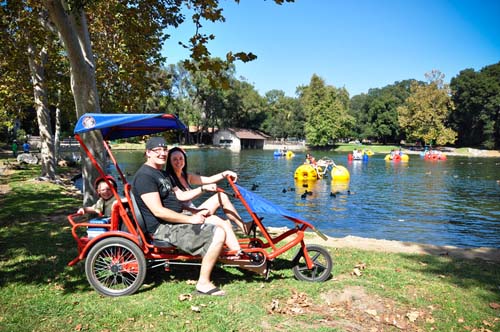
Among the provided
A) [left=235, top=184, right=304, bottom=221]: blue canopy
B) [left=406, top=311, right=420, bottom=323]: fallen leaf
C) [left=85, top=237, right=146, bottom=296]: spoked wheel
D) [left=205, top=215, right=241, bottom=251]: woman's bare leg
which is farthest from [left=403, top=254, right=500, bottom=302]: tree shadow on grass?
[left=85, top=237, right=146, bottom=296]: spoked wheel

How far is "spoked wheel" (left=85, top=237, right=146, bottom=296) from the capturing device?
5.23m

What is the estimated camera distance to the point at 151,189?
5215 millimetres

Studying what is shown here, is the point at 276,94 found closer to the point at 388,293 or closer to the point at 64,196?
the point at 64,196

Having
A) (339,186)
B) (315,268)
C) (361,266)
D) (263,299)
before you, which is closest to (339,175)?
(339,186)

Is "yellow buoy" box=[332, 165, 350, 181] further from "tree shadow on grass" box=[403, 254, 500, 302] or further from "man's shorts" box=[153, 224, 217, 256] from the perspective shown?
"man's shorts" box=[153, 224, 217, 256]

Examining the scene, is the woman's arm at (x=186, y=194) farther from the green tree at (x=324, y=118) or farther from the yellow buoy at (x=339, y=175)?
the green tree at (x=324, y=118)

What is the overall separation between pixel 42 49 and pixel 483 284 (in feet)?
64.4

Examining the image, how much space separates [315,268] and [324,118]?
8554 centimetres

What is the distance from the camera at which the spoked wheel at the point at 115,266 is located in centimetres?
523

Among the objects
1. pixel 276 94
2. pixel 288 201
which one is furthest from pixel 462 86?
pixel 288 201

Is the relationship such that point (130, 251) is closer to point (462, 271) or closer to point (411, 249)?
point (462, 271)

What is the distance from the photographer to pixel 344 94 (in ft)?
356

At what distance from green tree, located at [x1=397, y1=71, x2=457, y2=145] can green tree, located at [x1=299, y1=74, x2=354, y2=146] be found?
13.4 metres

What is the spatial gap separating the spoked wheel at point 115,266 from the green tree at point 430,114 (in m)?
84.0
